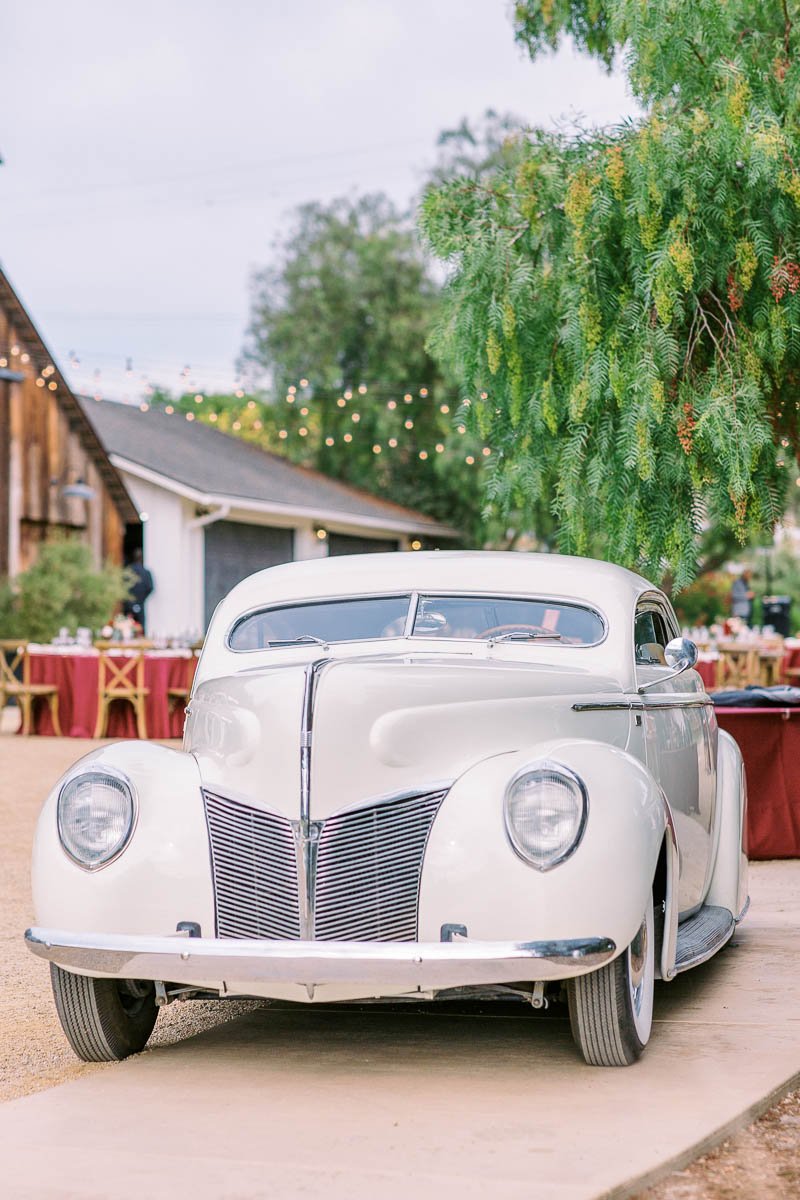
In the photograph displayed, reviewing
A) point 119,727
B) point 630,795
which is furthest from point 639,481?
point 119,727

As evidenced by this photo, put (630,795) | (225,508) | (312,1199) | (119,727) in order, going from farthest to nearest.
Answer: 1. (225,508)
2. (119,727)
3. (630,795)
4. (312,1199)

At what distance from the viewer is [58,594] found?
2202 cm

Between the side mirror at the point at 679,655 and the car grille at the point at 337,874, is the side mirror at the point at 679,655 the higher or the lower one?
the higher one

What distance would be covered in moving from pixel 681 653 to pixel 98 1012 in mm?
2503

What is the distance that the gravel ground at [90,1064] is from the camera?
3.71m

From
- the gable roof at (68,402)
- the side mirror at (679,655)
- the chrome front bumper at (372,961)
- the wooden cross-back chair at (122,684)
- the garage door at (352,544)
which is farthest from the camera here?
the garage door at (352,544)

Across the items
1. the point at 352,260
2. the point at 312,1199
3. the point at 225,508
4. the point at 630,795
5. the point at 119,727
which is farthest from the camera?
the point at 352,260

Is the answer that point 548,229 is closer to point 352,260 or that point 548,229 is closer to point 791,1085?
point 791,1085

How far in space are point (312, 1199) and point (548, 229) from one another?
6546 mm

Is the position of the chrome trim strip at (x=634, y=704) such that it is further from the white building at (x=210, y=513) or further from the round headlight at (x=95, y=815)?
A: the white building at (x=210, y=513)

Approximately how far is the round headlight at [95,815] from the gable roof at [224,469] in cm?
2253

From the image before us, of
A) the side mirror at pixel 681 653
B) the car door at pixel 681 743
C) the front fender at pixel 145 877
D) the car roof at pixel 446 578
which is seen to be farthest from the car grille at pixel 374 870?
the side mirror at pixel 681 653

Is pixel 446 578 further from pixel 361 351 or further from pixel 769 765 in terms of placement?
pixel 361 351

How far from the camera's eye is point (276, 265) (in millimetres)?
38031
